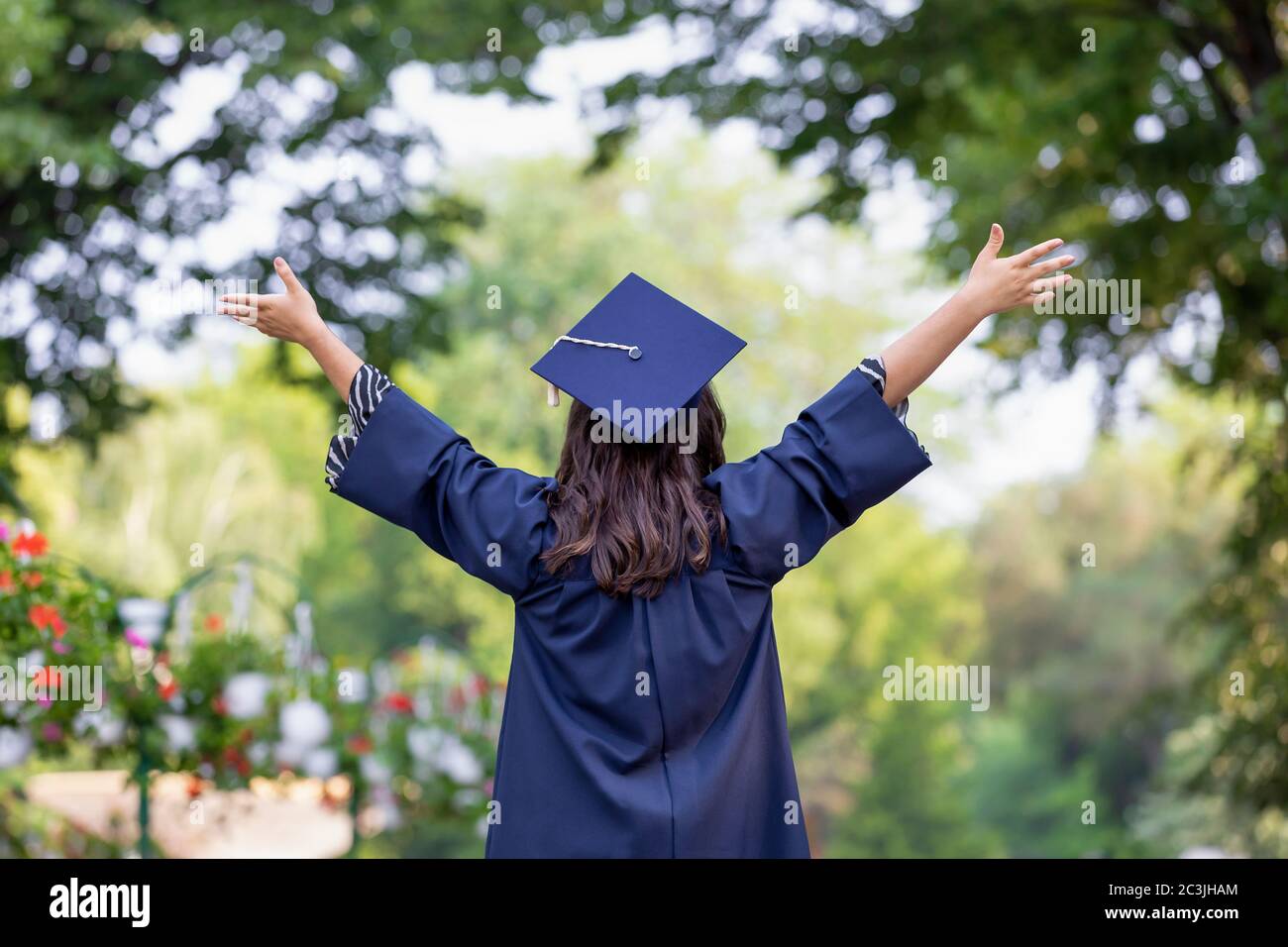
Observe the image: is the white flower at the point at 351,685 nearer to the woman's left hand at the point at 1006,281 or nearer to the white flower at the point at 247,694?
the white flower at the point at 247,694

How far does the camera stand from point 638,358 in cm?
262

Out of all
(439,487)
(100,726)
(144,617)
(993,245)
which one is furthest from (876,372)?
(100,726)

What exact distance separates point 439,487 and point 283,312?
42 centimetres

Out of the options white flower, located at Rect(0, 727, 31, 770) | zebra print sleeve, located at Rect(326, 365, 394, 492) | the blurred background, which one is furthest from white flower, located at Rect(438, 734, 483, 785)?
zebra print sleeve, located at Rect(326, 365, 394, 492)

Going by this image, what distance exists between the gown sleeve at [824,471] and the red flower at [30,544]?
3.15m

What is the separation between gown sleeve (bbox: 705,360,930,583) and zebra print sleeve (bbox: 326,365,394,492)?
24.1 inches

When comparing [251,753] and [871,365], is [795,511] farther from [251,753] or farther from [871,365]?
[251,753]

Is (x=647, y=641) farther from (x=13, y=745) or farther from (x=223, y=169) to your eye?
(x=223, y=169)

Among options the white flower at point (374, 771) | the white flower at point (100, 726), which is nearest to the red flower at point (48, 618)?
the white flower at point (100, 726)

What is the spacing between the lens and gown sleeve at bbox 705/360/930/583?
8.06 feet

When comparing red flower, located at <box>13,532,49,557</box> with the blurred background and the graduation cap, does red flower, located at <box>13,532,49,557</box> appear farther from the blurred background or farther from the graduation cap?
the graduation cap

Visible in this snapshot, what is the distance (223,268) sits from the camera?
30.6ft

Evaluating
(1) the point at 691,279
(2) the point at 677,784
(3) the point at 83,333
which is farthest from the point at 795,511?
(1) the point at 691,279
